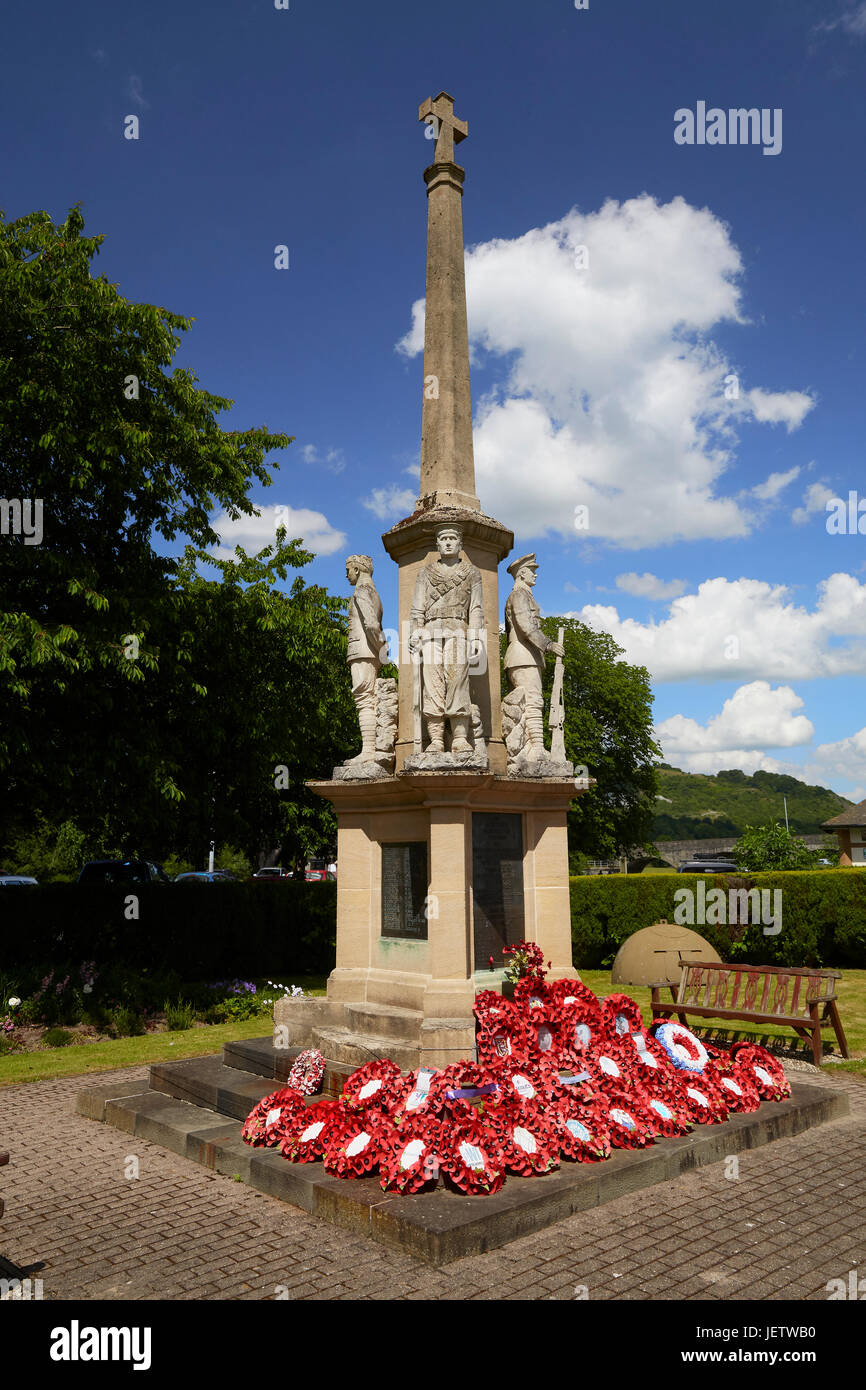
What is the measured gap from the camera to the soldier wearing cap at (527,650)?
28.3ft

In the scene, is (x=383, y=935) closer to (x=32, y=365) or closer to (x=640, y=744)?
(x=32, y=365)

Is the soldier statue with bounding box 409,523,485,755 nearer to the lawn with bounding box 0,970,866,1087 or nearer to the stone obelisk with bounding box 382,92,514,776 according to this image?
the stone obelisk with bounding box 382,92,514,776

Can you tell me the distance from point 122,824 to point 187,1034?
4.14 m

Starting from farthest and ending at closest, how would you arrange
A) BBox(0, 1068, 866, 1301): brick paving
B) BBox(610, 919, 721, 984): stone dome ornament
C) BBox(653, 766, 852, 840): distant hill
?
BBox(653, 766, 852, 840): distant hill < BBox(610, 919, 721, 984): stone dome ornament < BBox(0, 1068, 866, 1301): brick paving

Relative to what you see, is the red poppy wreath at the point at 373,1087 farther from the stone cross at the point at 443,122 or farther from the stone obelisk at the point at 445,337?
the stone cross at the point at 443,122

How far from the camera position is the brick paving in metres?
4.56

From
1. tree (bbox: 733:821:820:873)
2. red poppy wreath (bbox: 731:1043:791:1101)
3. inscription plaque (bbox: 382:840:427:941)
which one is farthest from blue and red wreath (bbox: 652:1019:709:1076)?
tree (bbox: 733:821:820:873)

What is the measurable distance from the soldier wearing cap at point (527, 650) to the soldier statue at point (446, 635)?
26.7 inches

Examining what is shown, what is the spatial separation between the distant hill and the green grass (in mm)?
101363

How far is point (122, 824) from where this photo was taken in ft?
50.5

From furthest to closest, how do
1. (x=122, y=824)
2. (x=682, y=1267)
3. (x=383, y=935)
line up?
(x=122, y=824) → (x=383, y=935) → (x=682, y=1267)

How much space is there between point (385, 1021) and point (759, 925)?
481 inches

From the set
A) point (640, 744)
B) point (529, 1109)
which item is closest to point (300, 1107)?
point (529, 1109)

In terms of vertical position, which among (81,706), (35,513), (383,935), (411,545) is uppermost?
(35,513)
